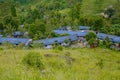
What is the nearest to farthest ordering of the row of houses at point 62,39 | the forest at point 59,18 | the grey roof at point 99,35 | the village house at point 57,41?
the village house at point 57,41 < the row of houses at point 62,39 < the forest at point 59,18 < the grey roof at point 99,35

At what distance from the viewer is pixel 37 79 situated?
3.04 meters

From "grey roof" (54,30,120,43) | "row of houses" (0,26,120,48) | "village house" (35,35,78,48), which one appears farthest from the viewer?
"grey roof" (54,30,120,43)

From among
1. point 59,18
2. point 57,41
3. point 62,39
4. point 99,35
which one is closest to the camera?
point 57,41

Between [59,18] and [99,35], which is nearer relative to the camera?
[99,35]

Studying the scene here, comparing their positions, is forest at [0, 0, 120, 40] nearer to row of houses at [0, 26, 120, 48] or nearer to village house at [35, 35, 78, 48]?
row of houses at [0, 26, 120, 48]

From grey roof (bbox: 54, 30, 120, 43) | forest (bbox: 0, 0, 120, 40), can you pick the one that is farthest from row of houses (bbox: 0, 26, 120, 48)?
forest (bbox: 0, 0, 120, 40)

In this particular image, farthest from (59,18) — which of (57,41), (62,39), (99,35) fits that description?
(57,41)

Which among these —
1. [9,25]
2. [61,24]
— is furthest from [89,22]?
[9,25]

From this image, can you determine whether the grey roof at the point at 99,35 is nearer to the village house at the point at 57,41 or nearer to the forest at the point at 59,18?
the forest at the point at 59,18

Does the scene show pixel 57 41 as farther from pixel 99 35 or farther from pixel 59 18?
pixel 59 18

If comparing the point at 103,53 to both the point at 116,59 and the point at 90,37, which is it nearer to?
the point at 116,59

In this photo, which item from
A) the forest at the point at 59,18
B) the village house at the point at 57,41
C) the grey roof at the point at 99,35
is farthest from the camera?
the grey roof at the point at 99,35

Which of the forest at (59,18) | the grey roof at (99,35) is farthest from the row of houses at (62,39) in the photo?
the forest at (59,18)

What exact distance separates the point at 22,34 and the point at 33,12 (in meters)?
5.23
